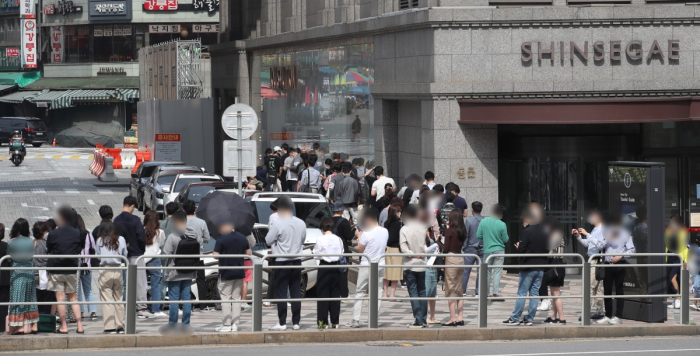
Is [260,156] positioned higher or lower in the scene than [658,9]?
lower

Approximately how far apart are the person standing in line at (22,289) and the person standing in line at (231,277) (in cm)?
232

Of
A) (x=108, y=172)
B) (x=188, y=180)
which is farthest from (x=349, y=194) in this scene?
(x=108, y=172)

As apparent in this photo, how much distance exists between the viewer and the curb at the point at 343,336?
1390 cm

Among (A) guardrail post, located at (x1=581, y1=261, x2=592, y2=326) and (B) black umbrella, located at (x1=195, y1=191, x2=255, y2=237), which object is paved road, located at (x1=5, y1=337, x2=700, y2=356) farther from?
(B) black umbrella, located at (x1=195, y1=191, x2=255, y2=237)

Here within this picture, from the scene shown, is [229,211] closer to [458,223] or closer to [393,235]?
[393,235]

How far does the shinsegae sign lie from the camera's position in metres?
22.7

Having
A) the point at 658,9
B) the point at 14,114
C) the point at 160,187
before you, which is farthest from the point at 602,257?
the point at 14,114

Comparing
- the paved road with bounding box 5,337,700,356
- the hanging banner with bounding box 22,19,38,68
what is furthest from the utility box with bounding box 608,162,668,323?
the hanging banner with bounding box 22,19,38,68

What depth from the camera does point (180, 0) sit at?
82.2 m

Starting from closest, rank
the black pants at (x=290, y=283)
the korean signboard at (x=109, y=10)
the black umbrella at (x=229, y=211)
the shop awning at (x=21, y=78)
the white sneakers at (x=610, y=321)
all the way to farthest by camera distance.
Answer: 1. the black pants at (x=290, y=283)
2. the white sneakers at (x=610, y=321)
3. the black umbrella at (x=229, y=211)
4. the korean signboard at (x=109, y=10)
5. the shop awning at (x=21, y=78)

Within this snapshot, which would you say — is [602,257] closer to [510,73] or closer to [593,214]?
[593,214]

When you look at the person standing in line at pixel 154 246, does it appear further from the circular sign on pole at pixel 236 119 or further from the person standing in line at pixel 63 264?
the circular sign on pole at pixel 236 119

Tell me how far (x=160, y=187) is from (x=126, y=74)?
52583 mm

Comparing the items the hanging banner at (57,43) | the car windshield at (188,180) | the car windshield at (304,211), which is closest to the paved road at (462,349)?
the car windshield at (304,211)
